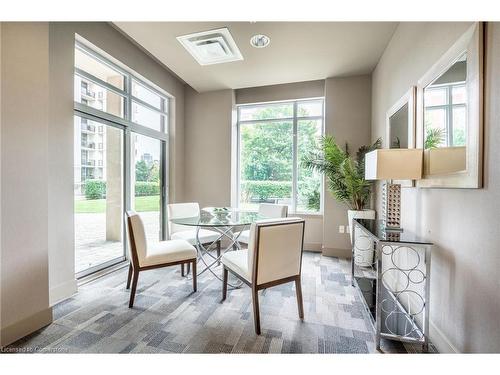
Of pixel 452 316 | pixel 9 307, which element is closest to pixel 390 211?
pixel 452 316

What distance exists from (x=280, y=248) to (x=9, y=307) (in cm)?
207

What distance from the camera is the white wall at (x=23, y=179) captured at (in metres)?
1.64

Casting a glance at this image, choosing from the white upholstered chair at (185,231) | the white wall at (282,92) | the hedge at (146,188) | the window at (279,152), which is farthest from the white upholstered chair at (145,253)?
the white wall at (282,92)

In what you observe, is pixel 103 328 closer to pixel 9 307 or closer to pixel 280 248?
pixel 9 307

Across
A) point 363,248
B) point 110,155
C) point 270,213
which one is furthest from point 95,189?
point 363,248

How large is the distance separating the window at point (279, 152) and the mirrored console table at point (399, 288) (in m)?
1.54

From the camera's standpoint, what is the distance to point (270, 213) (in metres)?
3.32

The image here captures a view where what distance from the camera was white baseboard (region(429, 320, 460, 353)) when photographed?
1.52 m

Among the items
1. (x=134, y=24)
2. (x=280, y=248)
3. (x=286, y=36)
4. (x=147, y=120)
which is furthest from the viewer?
(x=147, y=120)

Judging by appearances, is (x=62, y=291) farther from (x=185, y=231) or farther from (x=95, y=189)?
(x=185, y=231)

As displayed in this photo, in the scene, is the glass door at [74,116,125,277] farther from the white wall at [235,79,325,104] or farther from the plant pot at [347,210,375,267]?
the plant pot at [347,210,375,267]

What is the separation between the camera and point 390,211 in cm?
218

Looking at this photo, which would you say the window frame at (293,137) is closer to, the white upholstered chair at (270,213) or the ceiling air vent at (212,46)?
the white upholstered chair at (270,213)
